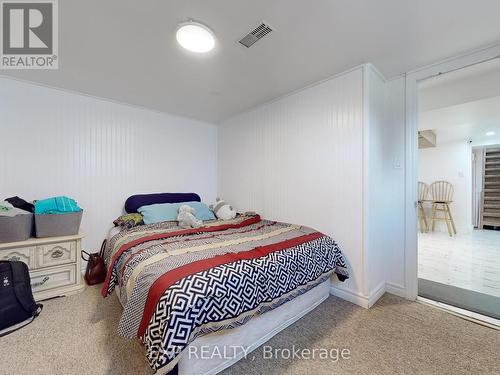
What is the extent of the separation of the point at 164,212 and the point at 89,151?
3.97ft

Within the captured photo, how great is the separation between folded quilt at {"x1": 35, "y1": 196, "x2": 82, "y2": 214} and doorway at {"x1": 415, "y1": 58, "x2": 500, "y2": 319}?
365 centimetres

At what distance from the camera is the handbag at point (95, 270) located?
7.89ft

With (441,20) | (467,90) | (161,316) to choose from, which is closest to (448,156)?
(467,90)

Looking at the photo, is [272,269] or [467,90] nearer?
[272,269]

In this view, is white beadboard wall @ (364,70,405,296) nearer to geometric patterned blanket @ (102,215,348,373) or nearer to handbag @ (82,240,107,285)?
geometric patterned blanket @ (102,215,348,373)

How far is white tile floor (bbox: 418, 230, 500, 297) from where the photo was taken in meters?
2.49

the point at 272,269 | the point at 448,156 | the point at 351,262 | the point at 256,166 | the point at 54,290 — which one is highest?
the point at 448,156

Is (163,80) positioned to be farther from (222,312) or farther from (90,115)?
(222,312)

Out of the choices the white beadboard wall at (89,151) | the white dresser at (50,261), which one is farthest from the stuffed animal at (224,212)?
the white dresser at (50,261)

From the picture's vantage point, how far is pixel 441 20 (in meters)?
1.50

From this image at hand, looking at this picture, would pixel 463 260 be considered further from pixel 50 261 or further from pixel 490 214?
pixel 50 261

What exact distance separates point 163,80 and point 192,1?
44.8 inches

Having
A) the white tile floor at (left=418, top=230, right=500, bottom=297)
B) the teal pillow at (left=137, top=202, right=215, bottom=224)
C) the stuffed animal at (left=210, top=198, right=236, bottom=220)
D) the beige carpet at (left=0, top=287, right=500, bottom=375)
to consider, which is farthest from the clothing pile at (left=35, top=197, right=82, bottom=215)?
the white tile floor at (left=418, top=230, right=500, bottom=297)

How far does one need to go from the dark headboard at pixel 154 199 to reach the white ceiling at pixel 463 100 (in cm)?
335
